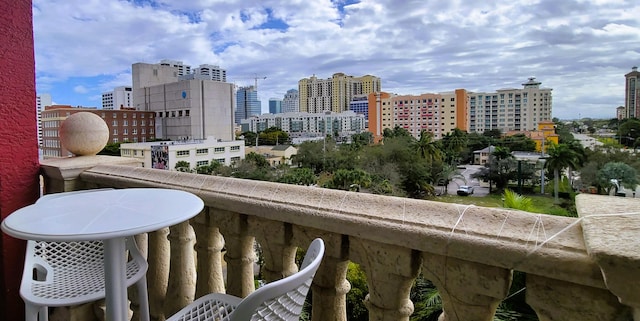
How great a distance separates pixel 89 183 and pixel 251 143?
6745cm

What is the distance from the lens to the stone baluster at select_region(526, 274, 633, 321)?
0.85 metres

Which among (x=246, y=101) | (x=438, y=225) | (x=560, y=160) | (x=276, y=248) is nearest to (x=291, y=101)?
(x=246, y=101)

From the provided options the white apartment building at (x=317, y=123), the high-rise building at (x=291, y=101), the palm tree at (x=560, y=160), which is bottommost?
the palm tree at (x=560, y=160)

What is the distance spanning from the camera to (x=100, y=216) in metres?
1.33

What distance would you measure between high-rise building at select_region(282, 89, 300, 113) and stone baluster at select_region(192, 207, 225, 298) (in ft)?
382

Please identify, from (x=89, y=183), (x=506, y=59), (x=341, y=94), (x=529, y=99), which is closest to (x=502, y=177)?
(x=529, y=99)

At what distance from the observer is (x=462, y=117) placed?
250ft

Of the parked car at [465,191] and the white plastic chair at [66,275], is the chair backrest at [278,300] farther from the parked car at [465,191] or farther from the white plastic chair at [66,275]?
the parked car at [465,191]

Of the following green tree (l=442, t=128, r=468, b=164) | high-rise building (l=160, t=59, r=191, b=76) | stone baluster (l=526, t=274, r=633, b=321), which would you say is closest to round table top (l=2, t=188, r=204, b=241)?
stone baluster (l=526, t=274, r=633, b=321)

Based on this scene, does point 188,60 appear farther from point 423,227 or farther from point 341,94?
point 423,227

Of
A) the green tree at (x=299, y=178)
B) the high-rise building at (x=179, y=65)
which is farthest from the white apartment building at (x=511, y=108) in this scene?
the high-rise building at (x=179, y=65)

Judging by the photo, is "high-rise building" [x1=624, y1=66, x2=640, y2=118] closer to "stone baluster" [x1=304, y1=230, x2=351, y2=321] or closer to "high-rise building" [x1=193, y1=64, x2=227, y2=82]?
"stone baluster" [x1=304, y1=230, x2=351, y2=321]

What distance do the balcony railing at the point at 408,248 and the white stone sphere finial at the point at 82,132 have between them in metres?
1.08

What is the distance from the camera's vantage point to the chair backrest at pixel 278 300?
2.78 feet
